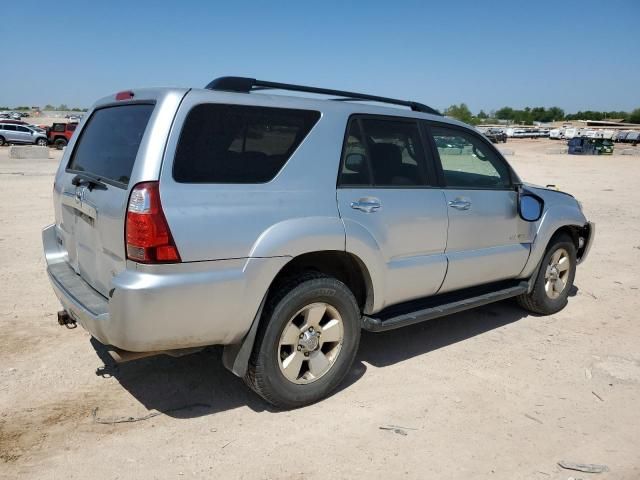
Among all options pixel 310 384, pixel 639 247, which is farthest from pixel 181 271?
pixel 639 247

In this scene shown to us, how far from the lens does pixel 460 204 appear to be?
4.28 meters

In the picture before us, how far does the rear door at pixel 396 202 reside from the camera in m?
3.65

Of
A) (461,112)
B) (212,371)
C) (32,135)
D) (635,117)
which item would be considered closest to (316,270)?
(212,371)

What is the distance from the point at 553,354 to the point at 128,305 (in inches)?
135

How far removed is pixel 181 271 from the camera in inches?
114

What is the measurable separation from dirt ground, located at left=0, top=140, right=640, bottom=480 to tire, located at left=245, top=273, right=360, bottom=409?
0.17m

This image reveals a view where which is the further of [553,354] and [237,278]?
[553,354]

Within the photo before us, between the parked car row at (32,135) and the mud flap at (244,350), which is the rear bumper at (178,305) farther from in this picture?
the parked car row at (32,135)

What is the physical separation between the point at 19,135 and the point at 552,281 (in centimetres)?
3749

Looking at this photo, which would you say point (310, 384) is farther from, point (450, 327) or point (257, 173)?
point (450, 327)

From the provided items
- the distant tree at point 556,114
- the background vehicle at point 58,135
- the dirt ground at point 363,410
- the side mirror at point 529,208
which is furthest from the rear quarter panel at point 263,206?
the distant tree at point 556,114

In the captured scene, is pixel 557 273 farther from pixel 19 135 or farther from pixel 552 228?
pixel 19 135

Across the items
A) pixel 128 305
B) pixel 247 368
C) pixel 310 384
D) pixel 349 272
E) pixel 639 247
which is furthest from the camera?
pixel 639 247

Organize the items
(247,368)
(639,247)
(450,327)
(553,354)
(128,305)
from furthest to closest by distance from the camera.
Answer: (639,247) < (450,327) < (553,354) < (247,368) < (128,305)
